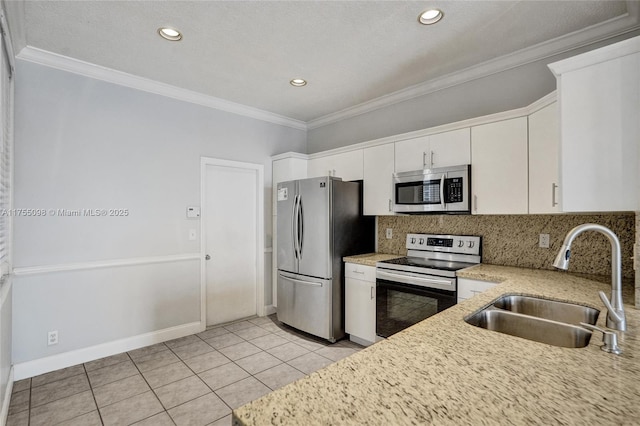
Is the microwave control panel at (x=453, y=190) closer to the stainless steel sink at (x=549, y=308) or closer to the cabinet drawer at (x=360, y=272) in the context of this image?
the cabinet drawer at (x=360, y=272)

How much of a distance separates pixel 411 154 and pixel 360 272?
1.30 meters

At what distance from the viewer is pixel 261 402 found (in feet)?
2.52

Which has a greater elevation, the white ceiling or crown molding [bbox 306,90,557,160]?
the white ceiling

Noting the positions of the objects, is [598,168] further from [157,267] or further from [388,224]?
[157,267]

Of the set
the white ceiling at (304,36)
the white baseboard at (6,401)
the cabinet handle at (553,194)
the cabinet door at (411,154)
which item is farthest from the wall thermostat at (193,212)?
the cabinet handle at (553,194)

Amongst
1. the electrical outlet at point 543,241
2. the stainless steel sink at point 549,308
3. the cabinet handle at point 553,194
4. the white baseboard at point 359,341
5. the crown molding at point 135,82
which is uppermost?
the crown molding at point 135,82

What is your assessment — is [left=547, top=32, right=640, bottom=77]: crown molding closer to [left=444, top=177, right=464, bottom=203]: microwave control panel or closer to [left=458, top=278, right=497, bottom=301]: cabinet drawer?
[left=444, top=177, right=464, bottom=203]: microwave control panel

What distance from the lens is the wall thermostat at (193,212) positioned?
11.6 ft

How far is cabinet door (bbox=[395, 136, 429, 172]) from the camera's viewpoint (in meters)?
2.99

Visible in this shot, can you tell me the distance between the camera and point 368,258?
325 cm

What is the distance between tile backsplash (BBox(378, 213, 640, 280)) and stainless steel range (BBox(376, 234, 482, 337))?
0.11 meters

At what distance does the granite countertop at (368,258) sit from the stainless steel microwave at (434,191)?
530 millimetres

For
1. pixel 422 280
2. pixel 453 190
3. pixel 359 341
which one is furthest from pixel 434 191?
pixel 359 341

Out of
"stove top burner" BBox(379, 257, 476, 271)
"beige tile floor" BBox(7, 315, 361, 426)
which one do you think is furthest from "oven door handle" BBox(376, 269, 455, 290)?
"beige tile floor" BBox(7, 315, 361, 426)
